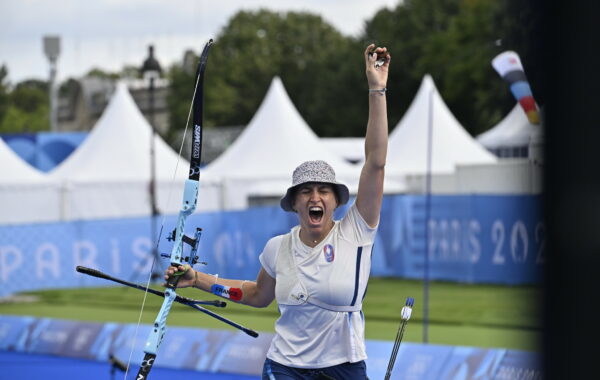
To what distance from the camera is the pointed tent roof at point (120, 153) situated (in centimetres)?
2312

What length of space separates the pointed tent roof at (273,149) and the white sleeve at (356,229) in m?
18.6

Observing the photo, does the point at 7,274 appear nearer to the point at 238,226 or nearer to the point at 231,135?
the point at 238,226

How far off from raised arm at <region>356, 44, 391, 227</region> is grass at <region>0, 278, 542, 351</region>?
7.41m

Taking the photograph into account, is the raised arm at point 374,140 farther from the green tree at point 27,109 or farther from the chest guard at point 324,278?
the green tree at point 27,109

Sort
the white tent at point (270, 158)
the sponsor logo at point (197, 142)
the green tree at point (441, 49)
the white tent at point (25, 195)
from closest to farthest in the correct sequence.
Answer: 1. the sponsor logo at point (197, 142)
2. the white tent at point (25, 195)
3. the white tent at point (270, 158)
4. the green tree at point (441, 49)

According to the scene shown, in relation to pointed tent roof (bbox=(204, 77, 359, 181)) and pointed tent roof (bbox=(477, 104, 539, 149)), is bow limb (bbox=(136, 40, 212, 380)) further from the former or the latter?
pointed tent roof (bbox=(204, 77, 359, 181))

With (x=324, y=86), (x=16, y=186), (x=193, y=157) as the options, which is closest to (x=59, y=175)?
(x=16, y=186)

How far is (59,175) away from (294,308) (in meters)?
20.0

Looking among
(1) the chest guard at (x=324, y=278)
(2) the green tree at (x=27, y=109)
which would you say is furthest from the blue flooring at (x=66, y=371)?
(2) the green tree at (x=27, y=109)

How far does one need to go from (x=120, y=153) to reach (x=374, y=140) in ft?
65.3

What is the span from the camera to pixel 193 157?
4633 millimetres

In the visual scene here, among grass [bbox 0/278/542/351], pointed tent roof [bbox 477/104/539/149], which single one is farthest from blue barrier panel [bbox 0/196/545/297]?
pointed tent roof [bbox 477/104/539/149]

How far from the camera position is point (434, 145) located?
2359 cm

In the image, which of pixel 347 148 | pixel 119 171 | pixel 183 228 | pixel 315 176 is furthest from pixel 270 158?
pixel 315 176
